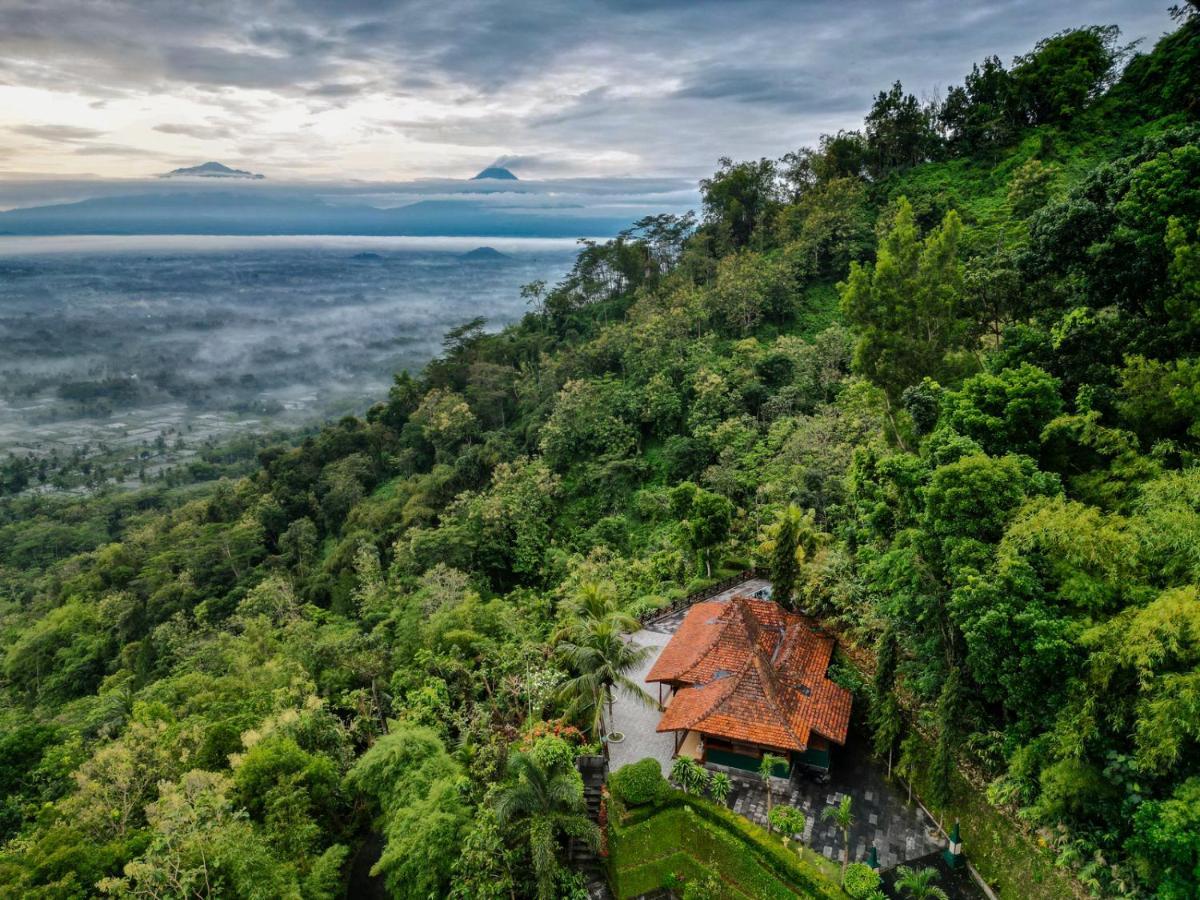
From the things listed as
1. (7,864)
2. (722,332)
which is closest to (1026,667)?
(7,864)

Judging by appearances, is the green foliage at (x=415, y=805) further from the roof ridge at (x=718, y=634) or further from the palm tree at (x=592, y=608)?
the roof ridge at (x=718, y=634)

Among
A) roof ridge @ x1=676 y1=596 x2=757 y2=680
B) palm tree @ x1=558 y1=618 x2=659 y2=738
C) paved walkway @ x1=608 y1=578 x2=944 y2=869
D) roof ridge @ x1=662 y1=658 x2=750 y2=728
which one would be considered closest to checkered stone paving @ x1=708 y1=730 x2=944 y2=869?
paved walkway @ x1=608 y1=578 x2=944 y2=869

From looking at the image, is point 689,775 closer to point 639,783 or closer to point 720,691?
point 639,783

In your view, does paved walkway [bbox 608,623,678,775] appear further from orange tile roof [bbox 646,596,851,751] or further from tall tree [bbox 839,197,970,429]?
tall tree [bbox 839,197,970,429]

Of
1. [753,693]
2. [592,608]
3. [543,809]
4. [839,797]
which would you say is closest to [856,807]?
[839,797]

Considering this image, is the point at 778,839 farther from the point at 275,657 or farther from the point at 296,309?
the point at 296,309
